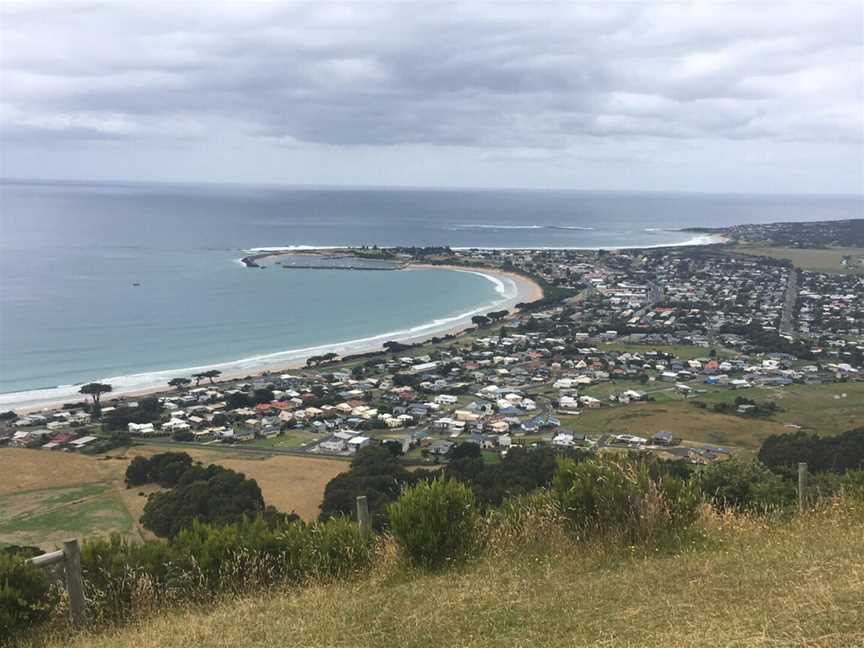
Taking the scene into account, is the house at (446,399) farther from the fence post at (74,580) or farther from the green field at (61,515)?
the fence post at (74,580)

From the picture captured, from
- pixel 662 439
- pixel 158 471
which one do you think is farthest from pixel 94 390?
pixel 662 439

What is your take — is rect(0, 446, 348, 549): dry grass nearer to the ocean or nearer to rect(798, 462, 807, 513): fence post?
the ocean

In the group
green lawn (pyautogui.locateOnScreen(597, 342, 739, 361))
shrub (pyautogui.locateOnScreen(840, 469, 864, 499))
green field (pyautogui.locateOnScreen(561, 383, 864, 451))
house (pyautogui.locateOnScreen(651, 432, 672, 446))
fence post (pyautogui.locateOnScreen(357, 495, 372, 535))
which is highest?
fence post (pyautogui.locateOnScreen(357, 495, 372, 535))

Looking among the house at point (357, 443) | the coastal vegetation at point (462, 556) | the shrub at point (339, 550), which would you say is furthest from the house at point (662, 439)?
the shrub at point (339, 550)

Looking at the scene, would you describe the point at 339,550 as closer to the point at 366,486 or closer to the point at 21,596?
the point at 21,596

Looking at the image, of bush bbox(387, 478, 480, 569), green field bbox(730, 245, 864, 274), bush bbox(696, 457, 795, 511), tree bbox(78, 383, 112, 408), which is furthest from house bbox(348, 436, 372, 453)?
green field bbox(730, 245, 864, 274)
